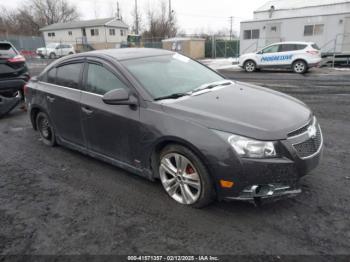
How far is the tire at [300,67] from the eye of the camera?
15.4m

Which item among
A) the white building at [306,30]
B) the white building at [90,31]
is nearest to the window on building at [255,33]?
the white building at [306,30]

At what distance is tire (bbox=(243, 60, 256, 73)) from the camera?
1720 centimetres

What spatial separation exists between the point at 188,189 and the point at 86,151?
1.80m

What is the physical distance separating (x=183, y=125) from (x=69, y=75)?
232 cm

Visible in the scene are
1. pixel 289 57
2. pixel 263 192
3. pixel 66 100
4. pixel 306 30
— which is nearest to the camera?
pixel 263 192

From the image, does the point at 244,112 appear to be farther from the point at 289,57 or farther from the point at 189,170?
the point at 289,57

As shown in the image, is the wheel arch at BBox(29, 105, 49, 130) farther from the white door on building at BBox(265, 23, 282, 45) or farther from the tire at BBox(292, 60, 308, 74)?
the white door on building at BBox(265, 23, 282, 45)

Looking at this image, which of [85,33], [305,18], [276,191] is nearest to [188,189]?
[276,191]

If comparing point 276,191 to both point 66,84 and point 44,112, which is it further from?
point 44,112

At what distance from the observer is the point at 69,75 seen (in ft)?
14.7

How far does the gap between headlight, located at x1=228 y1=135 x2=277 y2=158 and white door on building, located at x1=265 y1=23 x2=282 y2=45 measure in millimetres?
21540

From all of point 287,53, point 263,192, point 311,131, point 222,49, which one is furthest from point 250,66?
point 222,49

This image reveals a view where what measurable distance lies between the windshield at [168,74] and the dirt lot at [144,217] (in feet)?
3.95

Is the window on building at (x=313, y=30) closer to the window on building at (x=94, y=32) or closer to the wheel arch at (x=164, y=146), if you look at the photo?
the wheel arch at (x=164, y=146)
